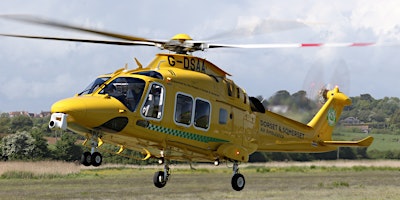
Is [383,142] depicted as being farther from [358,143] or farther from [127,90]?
[127,90]

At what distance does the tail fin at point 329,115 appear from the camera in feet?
76.2

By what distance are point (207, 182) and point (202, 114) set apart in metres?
34.1

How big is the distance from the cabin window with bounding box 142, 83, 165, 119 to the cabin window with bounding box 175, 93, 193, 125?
501 mm

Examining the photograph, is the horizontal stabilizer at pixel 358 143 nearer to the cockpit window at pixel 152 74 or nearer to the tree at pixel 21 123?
the cockpit window at pixel 152 74

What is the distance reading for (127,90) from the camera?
15.8 m

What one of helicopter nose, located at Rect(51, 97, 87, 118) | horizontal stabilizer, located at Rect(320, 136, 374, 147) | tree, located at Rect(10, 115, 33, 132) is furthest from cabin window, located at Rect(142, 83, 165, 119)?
tree, located at Rect(10, 115, 33, 132)

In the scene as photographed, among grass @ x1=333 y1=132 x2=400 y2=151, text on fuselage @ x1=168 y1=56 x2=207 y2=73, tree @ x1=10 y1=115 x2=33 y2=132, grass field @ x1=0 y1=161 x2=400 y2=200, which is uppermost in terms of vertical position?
tree @ x1=10 y1=115 x2=33 y2=132

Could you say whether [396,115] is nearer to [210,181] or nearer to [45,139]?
[210,181]

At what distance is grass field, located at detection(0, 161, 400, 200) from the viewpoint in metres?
42.1

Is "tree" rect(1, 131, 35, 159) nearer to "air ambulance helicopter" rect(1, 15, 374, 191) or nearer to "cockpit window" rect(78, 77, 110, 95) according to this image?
"air ambulance helicopter" rect(1, 15, 374, 191)

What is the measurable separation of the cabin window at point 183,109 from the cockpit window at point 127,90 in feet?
3.69

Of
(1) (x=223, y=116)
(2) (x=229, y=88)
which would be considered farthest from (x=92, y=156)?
(2) (x=229, y=88)

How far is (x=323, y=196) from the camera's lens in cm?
4122

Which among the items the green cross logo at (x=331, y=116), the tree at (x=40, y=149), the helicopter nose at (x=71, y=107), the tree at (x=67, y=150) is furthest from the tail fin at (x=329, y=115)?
the tree at (x=40, y=149)
